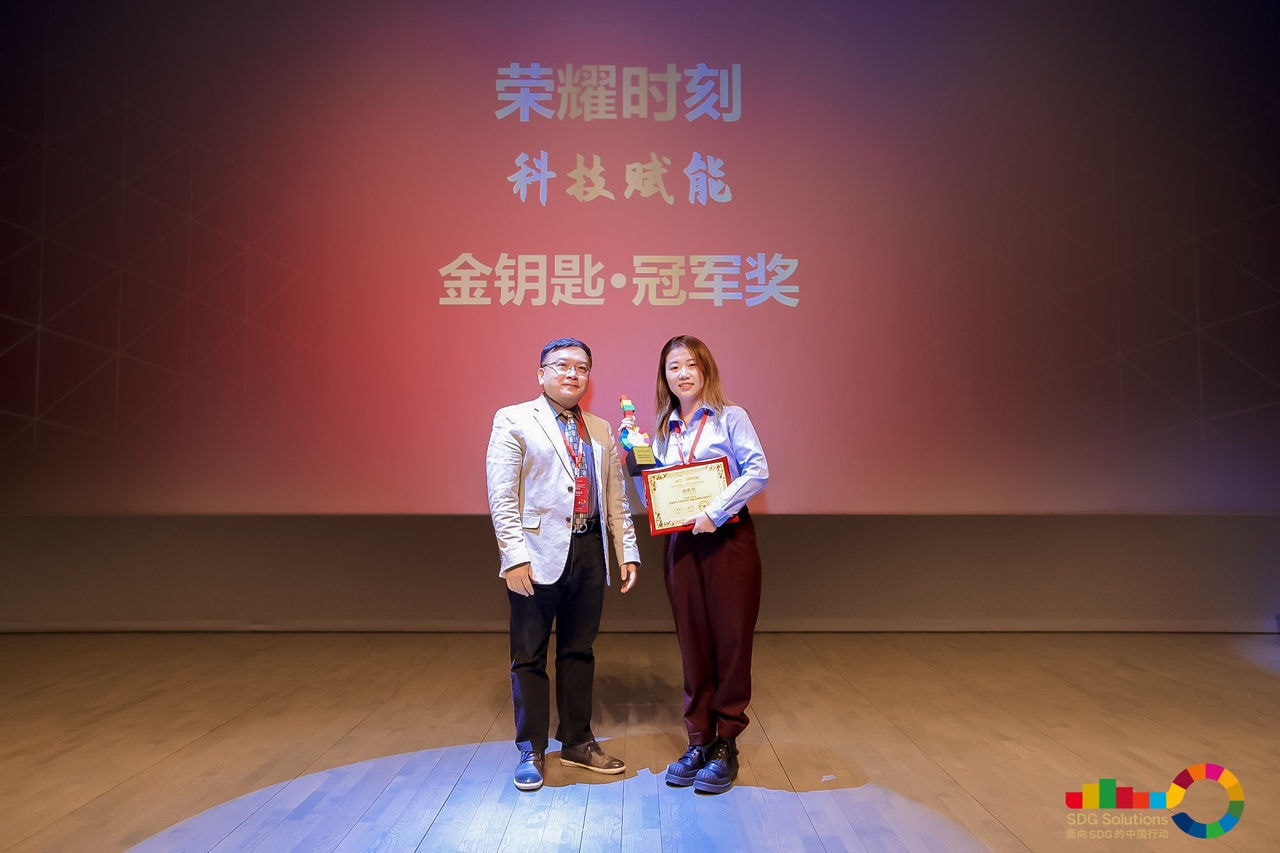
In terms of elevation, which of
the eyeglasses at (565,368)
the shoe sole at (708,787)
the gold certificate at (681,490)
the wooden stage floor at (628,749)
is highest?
the eyeglasses at (565,368)

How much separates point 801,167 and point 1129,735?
2.91 metres

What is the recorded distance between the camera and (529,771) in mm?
2061

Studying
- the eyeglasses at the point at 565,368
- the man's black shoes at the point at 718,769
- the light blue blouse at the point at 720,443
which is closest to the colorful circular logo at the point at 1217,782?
the man's black shoes at the point at 718,769

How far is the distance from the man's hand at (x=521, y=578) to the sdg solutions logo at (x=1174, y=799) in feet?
5.11

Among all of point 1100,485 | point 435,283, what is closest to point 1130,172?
point 1100,485

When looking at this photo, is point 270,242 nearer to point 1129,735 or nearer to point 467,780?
point 467,780

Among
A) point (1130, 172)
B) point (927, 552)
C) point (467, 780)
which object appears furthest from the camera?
point (927, 552)

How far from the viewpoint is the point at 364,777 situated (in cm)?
212

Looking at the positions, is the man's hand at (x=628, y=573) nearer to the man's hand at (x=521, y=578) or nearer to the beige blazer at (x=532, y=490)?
the beige blazer at (x=532, y=490)

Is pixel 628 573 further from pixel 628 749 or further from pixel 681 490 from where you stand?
pixel 628 749

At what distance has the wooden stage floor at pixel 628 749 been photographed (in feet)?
5.81

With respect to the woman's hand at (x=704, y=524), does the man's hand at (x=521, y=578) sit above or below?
below

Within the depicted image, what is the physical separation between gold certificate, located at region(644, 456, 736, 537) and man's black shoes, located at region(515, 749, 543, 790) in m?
0.74

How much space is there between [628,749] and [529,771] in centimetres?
44
